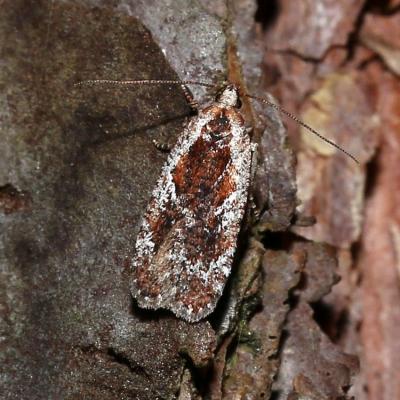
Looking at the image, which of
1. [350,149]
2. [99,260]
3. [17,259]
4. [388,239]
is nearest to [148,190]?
[99,260]

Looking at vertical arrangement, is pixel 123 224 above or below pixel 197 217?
below

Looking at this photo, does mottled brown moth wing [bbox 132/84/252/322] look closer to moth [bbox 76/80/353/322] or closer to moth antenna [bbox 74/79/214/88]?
moth [bbox 76/80/353/322]

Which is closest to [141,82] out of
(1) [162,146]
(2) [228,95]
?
(1) [162,146]

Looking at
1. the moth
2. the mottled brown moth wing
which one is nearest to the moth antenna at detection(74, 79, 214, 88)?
the moth

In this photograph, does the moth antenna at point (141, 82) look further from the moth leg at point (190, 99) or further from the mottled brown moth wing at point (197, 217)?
the mottled brown moth wing at point (197, 217)

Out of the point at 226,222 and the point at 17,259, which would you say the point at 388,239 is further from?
the point at 17,259

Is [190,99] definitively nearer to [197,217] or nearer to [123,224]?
[197,217]
